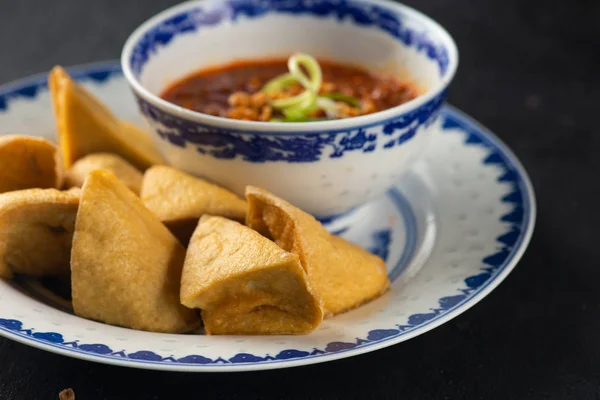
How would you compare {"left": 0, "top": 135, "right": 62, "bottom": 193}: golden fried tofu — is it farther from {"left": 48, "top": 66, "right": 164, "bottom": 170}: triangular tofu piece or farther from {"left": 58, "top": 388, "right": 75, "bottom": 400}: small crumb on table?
{"left": 58, "top": 388, "right": 75, "bottom": 400}: small crumb on table

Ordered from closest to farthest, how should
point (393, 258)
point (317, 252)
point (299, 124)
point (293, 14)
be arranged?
point (317, 252)
point (299, 124)
point (393, 258)
point (293, 14)

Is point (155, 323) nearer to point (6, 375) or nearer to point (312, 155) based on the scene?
point (6, 375)

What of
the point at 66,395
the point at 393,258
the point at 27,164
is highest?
the point at 27,164

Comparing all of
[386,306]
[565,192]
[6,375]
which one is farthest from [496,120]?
[6,375]

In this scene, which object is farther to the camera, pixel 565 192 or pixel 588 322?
pixel 565 192

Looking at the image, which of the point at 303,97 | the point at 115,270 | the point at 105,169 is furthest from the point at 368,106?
the point at 115,270

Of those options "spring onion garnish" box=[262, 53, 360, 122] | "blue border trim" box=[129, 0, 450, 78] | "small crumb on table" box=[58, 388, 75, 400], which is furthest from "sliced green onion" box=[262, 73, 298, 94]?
"small crumb on table" box=[58, 388, 75, 400]

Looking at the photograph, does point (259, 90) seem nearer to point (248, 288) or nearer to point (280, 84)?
point (280, 84)
